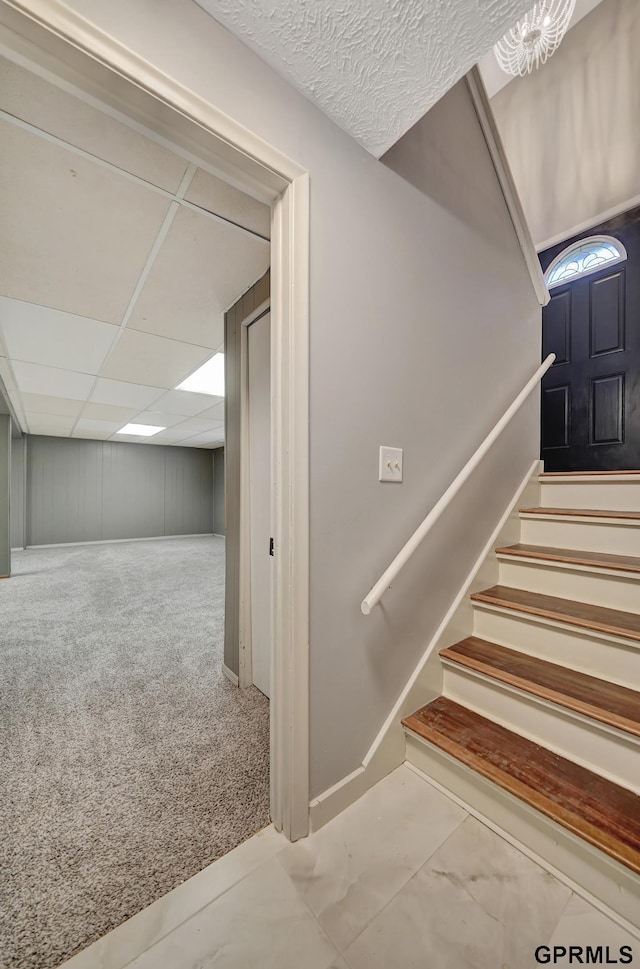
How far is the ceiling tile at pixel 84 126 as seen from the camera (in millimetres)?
1004

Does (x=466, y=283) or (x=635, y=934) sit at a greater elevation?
(x=466, y=283)

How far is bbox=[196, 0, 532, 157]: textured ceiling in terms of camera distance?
0.90m

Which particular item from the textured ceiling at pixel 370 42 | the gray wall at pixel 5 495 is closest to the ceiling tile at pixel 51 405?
the gray wall at pixel 5 495

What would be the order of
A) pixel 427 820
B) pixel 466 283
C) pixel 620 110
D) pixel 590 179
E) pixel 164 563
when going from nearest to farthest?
pixel 427 820 < pixel 466 283 < pixel 620 110 < pixel 590 179 < pixel 164 563

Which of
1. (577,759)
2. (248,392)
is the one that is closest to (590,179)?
(248,392)

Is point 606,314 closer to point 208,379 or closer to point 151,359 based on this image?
point 208,379

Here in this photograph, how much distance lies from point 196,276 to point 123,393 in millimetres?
2639

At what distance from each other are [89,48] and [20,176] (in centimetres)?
78

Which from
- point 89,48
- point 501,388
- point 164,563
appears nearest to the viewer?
point 89,48

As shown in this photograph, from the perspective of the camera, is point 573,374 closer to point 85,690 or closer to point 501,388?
point 501,388

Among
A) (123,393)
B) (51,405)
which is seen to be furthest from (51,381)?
(51,405)

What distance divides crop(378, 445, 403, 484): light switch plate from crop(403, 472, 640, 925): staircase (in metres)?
0.80

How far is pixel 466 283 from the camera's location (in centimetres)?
173

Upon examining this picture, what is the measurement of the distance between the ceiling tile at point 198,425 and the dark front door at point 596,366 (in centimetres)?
449
